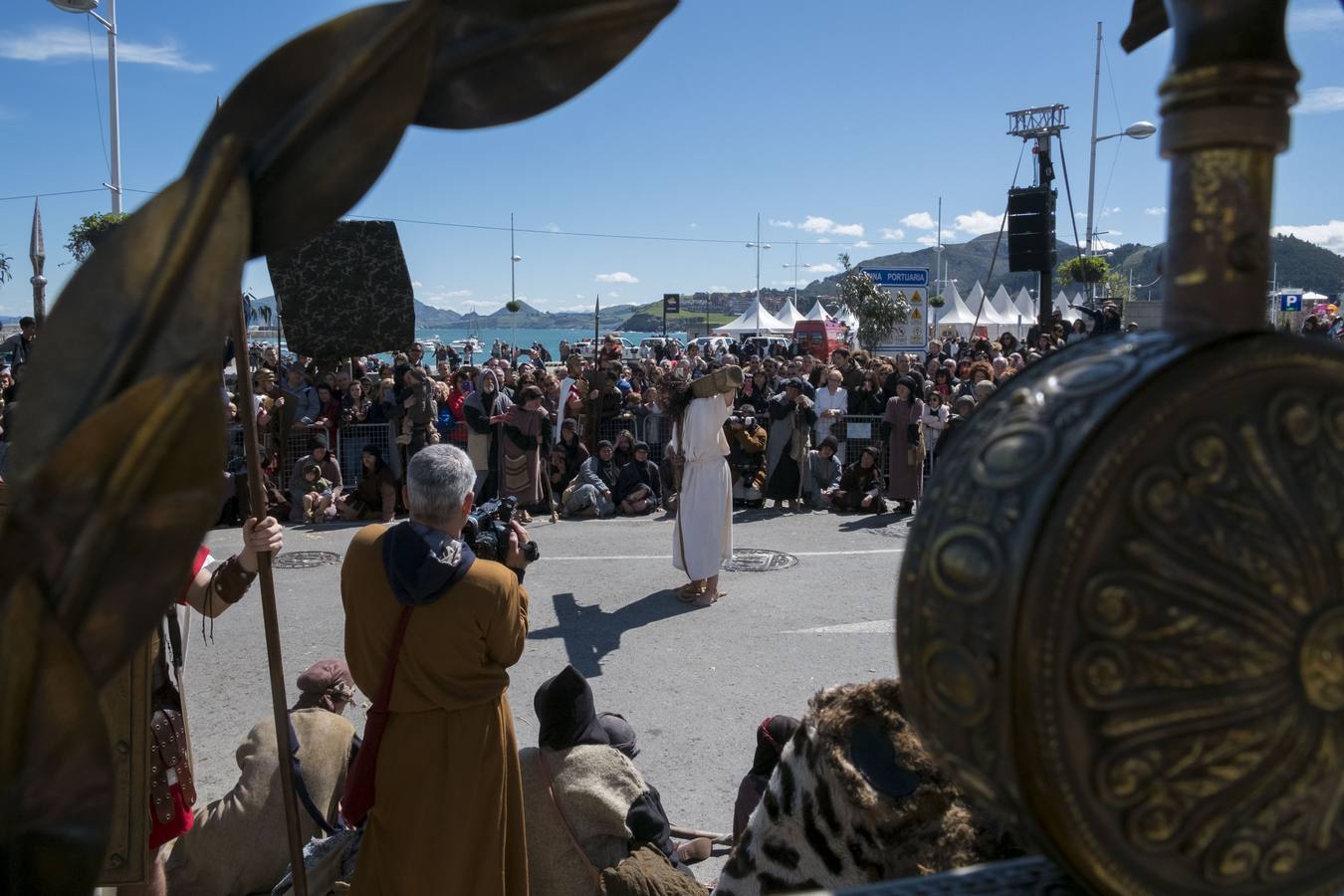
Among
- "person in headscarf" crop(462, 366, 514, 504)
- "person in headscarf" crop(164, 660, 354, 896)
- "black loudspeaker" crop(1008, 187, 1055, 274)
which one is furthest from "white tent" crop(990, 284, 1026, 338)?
"person in headscarf" crop(164, 660, 354, 896)

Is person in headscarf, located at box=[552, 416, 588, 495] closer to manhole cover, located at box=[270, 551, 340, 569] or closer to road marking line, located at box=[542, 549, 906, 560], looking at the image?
road marking line, located at box=[542, 549, 906, 560]

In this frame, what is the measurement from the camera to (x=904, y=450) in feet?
38.7

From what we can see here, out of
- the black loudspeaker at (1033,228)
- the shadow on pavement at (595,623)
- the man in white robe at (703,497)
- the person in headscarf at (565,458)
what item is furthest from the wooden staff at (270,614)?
the black loudspeaker at (1033,228)

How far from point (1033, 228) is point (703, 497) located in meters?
7.45

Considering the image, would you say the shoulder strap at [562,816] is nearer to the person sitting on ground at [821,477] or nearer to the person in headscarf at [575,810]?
the person in headscarf at [575,810]

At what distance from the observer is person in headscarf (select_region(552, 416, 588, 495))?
1220cm

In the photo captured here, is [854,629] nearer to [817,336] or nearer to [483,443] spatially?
[483,443]

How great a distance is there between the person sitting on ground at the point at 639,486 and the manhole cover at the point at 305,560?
11.3ft

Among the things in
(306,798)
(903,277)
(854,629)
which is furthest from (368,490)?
(903,277)

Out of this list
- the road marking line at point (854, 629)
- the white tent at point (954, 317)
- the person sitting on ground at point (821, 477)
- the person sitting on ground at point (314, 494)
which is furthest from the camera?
the white tent at point (954, 317)

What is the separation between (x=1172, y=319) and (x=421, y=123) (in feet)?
2.56

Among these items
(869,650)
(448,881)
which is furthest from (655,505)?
(448,881)

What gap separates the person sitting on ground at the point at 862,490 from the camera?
1198cm

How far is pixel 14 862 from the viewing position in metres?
0.68
